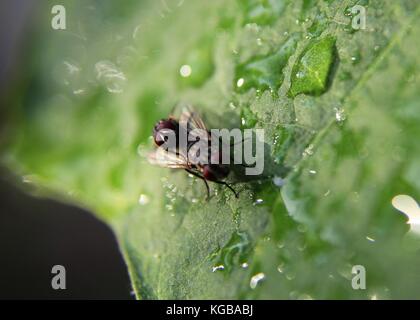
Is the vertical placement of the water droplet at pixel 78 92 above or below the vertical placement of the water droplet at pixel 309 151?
above

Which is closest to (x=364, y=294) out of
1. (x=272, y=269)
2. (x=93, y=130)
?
(x=272, y=269)

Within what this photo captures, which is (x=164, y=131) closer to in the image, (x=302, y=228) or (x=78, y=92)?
(x=78, y=92)

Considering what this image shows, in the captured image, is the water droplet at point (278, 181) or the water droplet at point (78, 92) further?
the water droplet at point (78, 92)

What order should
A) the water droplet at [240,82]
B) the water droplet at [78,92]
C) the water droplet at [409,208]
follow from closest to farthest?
the water droplet at [409,208] < the water droplet at [240,82] < the water droplet at [78,92]

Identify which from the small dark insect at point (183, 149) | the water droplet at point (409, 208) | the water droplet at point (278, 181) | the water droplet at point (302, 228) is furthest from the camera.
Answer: the small dark insect at point (183, 149)

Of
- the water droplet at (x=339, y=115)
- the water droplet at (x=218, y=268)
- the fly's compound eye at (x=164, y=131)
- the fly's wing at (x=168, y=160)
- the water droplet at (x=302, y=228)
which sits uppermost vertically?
the fly's compound eye at (x=164, y=131)

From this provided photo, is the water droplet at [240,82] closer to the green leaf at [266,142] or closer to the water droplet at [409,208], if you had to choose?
the green leaf at [266,142]

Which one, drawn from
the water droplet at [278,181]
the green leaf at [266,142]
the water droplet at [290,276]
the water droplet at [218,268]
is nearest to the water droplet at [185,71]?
the green leaf at [266,142]
